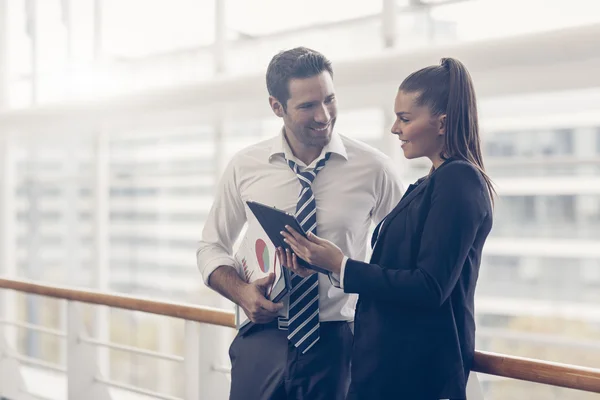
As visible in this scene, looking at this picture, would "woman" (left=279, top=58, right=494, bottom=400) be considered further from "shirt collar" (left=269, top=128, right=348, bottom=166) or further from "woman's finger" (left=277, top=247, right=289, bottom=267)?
"shirt collar" (left=269, top=128, right=348, bottom=166)

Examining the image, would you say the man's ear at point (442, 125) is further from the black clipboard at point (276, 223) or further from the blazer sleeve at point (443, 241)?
the black clipboard at point (276, 223)

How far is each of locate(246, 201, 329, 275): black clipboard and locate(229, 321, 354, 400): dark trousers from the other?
0.24 metres

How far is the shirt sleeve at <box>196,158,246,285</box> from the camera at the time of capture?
6.15 ft

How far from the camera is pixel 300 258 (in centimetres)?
Result: 152

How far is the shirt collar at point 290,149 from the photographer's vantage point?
174 centimetres

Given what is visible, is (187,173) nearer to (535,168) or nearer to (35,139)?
(35,139)

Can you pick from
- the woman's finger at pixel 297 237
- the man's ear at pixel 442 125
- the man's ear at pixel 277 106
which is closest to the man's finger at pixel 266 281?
the woman's finger at pixel 297 237

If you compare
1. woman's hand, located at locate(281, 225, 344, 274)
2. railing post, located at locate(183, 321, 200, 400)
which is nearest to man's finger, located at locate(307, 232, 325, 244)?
woman's hand, located at locate(281, 225, 344, 274)

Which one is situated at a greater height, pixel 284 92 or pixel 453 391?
pixel 284 92

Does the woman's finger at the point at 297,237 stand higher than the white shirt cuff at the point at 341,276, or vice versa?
the woman's finger at the point at 297,237

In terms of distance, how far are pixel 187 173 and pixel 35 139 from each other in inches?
60.4

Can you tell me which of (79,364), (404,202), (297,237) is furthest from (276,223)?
(79,364)

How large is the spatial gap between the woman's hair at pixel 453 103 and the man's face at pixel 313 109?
Result: 1.21 ft

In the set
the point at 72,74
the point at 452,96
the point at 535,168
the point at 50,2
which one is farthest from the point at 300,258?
the point at 50,2
